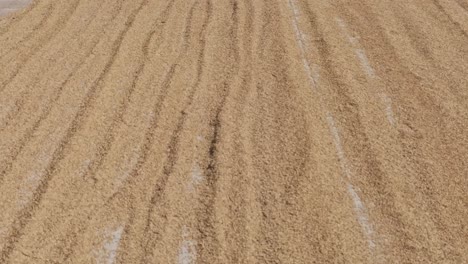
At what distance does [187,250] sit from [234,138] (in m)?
A: 1.53

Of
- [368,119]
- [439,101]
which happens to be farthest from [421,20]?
[368,119]

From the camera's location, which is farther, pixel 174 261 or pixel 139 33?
pixel 139 33

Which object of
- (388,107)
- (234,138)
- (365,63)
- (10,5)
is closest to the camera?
(234,138)

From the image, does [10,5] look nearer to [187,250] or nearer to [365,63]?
[365,63]

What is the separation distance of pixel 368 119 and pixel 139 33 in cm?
367

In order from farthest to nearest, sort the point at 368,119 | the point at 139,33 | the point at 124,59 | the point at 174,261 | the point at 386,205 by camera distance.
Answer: the point at 139,33 < the point at 124,59 < the point at 368,119 < the point at 386,205 < the point at 174,261

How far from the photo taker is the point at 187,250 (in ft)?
13.5

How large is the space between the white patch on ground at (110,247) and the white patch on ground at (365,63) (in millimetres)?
3059

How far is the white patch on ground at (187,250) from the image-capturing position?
403 centimetres

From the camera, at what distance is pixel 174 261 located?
13.2 feet

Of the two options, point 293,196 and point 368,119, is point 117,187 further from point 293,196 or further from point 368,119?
point 368,119

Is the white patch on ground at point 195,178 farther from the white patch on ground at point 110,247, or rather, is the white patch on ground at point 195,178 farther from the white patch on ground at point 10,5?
the white patch on ground at point 10,5

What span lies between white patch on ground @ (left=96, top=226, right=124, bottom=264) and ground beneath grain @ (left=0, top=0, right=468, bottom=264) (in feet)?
0.05

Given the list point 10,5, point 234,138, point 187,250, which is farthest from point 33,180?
point 10,5
